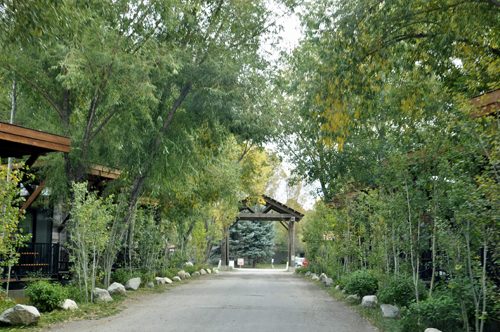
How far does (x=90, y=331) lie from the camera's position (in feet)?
26.2

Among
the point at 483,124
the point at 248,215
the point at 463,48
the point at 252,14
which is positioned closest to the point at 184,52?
the point at 252,14

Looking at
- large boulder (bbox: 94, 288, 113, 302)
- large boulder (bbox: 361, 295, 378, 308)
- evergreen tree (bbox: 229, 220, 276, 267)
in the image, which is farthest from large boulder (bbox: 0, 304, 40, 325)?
evergreen tree (bbox: 229, 220, 276, 267)

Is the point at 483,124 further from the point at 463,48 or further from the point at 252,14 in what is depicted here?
the point at 252,14

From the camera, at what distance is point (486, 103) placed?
7047 millimetres

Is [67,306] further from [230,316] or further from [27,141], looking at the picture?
[27,141]

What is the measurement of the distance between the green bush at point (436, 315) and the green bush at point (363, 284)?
447 cm

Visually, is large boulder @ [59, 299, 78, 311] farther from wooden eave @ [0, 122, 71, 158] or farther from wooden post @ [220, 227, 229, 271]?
wooden post @ [220, 227, 229, 271]

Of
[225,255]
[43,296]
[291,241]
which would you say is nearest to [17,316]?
[43,296]

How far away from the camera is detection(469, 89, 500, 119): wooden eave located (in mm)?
6699

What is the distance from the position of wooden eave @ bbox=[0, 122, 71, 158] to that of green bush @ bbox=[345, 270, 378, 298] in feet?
26.2

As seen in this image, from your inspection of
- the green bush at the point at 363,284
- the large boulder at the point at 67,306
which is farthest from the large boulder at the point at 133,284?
the green bush at the point at 363,284

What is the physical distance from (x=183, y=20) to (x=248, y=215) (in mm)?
20863

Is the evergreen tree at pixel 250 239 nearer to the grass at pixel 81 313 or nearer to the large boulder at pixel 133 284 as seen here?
the large boulder at pixel 133 284

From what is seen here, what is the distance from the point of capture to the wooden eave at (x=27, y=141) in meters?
10.0
